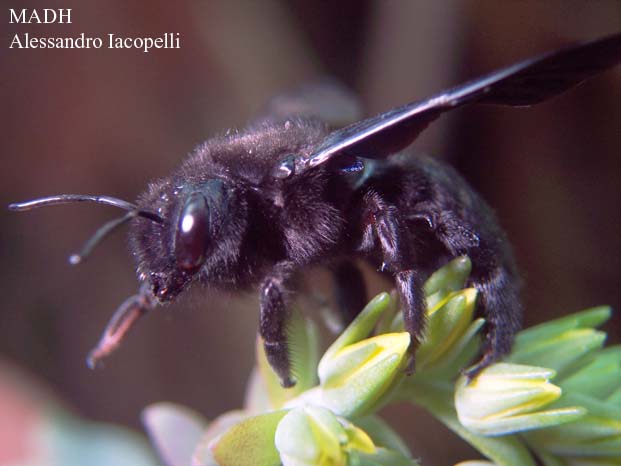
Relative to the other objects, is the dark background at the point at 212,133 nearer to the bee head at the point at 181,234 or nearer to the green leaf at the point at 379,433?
the green leaf at the point at 379,433

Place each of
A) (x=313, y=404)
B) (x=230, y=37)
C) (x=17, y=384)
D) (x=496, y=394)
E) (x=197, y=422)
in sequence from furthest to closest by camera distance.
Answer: (x=230, y=37) → (x=17, y=384) → (x=197, y=422) → (x=313, y=404) → (x=496, y=394)

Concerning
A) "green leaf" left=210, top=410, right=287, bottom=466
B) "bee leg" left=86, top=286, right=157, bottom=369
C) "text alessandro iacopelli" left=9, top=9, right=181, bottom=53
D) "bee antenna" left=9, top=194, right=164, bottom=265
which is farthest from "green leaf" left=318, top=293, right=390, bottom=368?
"text alessandro iacopelli" left=9, top=9, right=181, bottom=53

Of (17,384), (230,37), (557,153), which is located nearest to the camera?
(17,384)

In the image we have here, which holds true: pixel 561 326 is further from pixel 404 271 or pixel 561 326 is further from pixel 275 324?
pixel 275 324

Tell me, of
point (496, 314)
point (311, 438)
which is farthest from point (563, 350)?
point (311, 438)

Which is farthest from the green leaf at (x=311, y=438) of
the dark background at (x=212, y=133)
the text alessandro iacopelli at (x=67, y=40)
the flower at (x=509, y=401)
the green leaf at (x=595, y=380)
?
the text alessandro iacopelli at (x=67, y=40)

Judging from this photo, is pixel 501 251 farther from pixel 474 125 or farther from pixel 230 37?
pixel 230 37

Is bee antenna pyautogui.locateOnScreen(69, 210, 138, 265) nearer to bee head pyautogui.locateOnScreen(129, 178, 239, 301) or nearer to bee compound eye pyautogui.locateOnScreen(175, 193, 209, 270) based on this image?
bee head pyautogui.locateOnScreen(129, 178, 239, 301)

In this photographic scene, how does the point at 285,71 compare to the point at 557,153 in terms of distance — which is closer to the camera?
the point at 557,153

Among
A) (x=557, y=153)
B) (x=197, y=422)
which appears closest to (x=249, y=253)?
(x=197, y=422)
